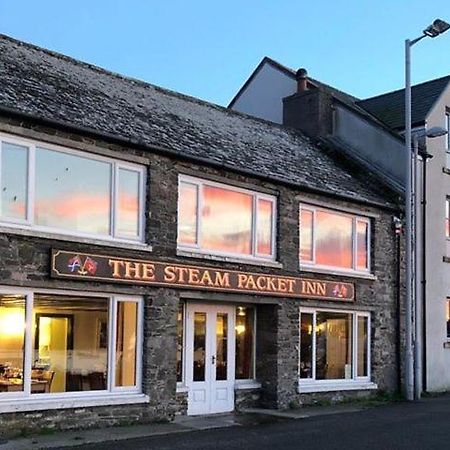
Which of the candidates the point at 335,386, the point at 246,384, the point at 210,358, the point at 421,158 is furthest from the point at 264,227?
the point at 421,158

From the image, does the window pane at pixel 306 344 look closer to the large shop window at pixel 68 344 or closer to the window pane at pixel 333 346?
the window pane at pixel 333 346

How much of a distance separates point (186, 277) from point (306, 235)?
13.9 ft

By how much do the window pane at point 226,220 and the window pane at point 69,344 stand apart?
3.12 m

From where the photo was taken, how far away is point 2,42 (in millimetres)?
17172

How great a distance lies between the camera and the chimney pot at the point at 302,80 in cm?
2581

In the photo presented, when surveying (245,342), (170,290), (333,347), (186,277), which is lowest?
(333,347)

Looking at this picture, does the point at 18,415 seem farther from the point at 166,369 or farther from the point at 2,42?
the point at 2,42

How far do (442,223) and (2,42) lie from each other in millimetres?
13205

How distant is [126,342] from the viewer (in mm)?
14531

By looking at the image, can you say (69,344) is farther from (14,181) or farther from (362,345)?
(362,345)

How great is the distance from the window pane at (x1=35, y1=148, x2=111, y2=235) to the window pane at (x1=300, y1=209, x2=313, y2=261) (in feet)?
18.7

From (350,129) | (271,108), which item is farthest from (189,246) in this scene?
(271,108)

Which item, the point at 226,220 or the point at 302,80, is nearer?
the point at 226,220

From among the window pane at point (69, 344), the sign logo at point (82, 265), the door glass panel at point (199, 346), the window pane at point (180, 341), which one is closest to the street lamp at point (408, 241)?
the door glass panel at point (199, 346)
